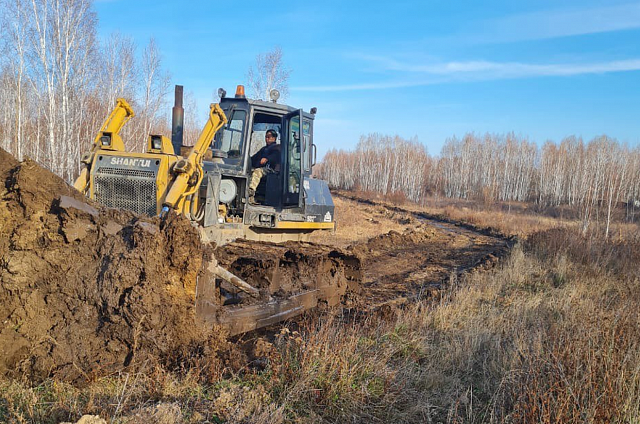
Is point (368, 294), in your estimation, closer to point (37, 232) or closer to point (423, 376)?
point (423, 376)

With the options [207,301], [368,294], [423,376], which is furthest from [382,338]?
[368,294]

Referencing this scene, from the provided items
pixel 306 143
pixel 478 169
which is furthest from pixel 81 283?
pixel 478 169

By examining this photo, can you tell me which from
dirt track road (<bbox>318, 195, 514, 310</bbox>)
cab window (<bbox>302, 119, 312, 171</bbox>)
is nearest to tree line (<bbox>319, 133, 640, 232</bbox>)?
dirt track road (<bbox>318, 195, 514, 310</bbox>)

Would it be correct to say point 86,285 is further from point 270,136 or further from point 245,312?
point 270,136

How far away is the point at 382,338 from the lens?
497 centimetres

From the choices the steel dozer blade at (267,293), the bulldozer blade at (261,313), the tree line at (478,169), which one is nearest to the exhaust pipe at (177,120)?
the steel dozer blade at (267,293)

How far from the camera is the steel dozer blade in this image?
459cm

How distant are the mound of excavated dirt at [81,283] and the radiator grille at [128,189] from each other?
1.95m

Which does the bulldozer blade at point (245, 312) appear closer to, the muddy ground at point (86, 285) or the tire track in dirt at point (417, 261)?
the muddy ground at point (86, 285)

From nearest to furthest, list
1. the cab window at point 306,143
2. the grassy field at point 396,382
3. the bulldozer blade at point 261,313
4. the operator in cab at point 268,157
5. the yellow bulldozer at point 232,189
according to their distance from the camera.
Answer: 1. the grassy field at point 396,382
2. the bulldozer blade at point 261,313
3. the yellow bulldozer at point 232,189
4. the operator in cab at point 268,157
5. the cab window at point 306,143

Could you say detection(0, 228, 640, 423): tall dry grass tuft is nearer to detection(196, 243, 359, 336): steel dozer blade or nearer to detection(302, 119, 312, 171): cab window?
detection(196, 243, 359, 336): steel dozer blade

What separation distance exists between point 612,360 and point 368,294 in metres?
4.47

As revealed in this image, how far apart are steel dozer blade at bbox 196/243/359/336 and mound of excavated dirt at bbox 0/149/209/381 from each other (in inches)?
17.6

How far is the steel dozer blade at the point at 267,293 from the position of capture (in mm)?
4594
